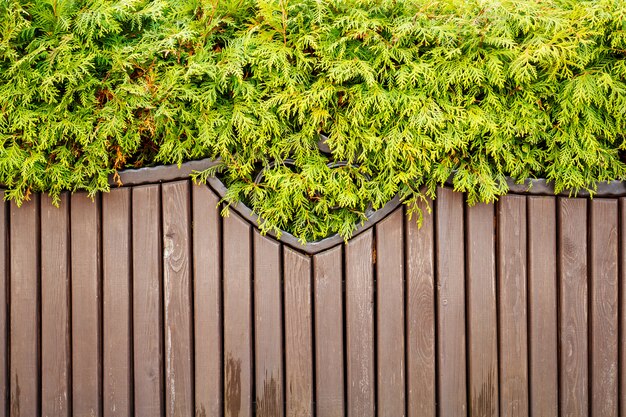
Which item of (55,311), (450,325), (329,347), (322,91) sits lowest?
(329,347)

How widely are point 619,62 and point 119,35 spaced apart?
2.47 meters

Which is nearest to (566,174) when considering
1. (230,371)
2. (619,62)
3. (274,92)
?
(619,62)

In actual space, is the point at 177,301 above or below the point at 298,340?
above

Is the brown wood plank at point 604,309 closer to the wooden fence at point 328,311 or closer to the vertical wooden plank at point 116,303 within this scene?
the wooden fence at point 328,311

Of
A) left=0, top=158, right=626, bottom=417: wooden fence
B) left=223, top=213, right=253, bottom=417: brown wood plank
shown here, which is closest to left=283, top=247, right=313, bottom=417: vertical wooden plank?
left=0, top=158, right=626, bottom=417: wooden fence

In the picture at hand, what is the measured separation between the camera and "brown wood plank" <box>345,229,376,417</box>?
2494 millimetres

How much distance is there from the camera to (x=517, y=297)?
8.23 feet

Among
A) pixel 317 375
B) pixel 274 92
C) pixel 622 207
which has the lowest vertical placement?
pixel 317 375

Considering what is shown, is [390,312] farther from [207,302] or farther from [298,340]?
[207,302]

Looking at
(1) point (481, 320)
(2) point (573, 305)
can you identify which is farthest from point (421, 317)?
(2) point (573, 305)

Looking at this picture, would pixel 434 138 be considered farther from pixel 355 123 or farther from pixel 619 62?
pixel 619 62

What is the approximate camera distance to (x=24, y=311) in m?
2.54

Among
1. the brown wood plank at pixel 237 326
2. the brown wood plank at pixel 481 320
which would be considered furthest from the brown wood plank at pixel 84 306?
the brown wood plank at pixel 481 320

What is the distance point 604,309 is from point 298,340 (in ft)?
5.39
